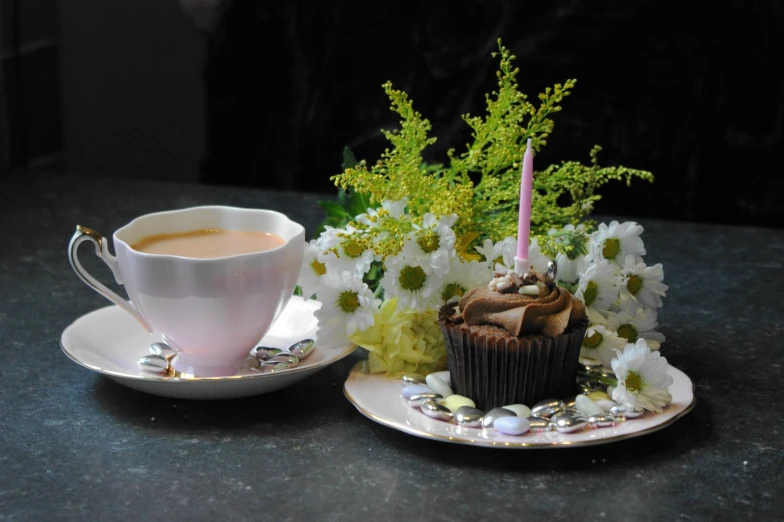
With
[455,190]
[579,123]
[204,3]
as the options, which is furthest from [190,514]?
[204,3]

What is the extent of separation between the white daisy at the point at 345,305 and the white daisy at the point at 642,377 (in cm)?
23

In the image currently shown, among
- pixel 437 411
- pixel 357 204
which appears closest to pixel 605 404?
pixel 437 411

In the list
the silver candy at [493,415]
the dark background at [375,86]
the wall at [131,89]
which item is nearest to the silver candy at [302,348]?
the silver candy at [493,415]

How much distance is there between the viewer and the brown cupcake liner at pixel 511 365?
34.3 inches

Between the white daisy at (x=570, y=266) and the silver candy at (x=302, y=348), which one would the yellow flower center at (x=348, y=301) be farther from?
the white daisy at (x=570, y=266)

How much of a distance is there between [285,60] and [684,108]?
683 mm

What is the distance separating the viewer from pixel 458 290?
0.96 metres

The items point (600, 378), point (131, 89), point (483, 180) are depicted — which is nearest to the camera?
point (600, 378)

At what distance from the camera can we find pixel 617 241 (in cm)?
101

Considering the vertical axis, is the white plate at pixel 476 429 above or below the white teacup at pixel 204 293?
below

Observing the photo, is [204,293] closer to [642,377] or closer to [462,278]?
[462,278]

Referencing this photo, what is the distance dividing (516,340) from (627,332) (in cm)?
19

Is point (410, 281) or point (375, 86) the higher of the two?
point (375, 86)

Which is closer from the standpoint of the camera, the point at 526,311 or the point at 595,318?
the point at 526,311
